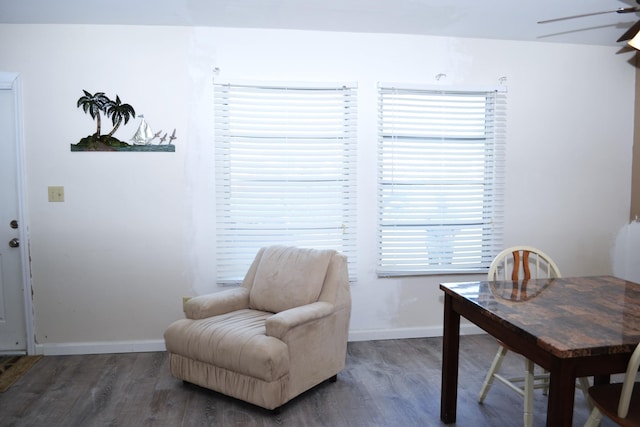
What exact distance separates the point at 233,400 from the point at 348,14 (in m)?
2.72

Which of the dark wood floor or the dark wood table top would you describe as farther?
the dark wood floor

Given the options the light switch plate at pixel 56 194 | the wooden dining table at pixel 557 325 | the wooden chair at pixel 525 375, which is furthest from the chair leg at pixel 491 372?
the light switch plate at pixel 56 194

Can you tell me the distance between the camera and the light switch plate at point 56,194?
308 cm

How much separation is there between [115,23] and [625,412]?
3735mm

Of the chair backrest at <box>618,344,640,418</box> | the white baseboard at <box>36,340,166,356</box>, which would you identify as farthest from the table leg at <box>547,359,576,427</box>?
Result: the white baseboard at <box>36,340,166,356</box>

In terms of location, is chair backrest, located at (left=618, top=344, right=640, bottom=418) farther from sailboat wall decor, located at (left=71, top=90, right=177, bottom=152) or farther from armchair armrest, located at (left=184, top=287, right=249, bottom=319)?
sailboat wall decor, located at (left=71, top=90, right=177, bottom=152)

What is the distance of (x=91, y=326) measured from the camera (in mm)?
3174

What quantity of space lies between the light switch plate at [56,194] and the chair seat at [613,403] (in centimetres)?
350

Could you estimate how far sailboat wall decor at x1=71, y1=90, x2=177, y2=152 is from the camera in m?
3.08

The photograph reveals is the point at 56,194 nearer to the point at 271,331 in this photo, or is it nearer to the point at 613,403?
the point at 271,331

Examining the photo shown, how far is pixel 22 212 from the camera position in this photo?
3070mm

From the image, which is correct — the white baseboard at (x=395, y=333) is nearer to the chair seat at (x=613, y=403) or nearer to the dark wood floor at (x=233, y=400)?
the dark wood floor at (x=233, y=400)

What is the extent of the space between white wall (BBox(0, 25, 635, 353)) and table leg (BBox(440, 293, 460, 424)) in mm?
1263

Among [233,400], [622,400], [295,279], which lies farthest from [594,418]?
Answer: [233,400]
